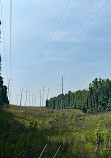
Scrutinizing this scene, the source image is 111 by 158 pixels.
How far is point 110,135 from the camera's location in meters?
10.0

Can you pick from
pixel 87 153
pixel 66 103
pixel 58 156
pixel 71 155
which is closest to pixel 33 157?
pixel 58 156

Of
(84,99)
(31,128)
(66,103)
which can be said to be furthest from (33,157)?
(66,103)

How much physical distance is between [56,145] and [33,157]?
182 cm

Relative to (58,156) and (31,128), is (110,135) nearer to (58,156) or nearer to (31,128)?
(58,156)

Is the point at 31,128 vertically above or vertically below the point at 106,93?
below

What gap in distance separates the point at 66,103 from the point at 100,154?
74.5 m

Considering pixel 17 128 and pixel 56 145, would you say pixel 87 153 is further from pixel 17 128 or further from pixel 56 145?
pixel 17 128

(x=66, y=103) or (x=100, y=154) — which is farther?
(x=66, y=103)

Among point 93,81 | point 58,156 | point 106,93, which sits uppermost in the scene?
point 93,81

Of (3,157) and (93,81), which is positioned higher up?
(93,81)

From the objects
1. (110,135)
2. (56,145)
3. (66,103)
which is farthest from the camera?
(66,103)

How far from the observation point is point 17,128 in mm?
12930

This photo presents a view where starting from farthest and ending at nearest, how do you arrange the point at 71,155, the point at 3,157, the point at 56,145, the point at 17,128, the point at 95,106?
1. the point at 95,106
2. the point at 17,128
3. the point at 56,145
4. the point at 71,155
5. the point at 3,157

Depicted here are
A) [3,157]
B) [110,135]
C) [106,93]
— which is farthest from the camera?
[106,93]
